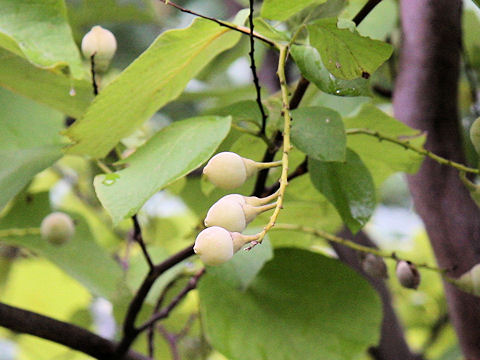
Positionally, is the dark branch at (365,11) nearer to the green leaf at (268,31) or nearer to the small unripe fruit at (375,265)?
the green leaf at (268,31)

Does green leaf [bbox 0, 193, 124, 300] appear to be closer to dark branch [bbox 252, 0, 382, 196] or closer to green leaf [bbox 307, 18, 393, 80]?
dark branch [bbox 252, 0, 382, 196]

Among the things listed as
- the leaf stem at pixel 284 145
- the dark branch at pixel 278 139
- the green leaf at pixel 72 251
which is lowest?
the green leaf at pixel 72 251

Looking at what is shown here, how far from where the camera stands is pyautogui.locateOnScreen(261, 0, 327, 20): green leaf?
0.38 metres

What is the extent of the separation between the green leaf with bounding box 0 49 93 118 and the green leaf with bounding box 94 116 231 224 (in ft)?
0.31

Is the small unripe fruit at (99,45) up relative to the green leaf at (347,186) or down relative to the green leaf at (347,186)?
up

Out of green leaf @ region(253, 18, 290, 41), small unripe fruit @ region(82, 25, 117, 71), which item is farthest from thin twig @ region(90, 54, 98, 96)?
green leaf @ region(253, 18, 290, 41)

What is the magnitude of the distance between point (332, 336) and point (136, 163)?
0.22m

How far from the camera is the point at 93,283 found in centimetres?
60

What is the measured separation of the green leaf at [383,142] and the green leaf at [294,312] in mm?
94

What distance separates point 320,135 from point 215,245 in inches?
5.4

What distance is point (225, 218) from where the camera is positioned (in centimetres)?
26

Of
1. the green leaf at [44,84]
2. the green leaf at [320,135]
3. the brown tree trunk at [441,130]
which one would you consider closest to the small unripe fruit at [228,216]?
the green leaf at [320,135]

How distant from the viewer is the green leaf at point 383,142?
18.9 inches

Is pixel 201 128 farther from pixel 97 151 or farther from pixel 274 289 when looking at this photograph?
pixel 274 289
